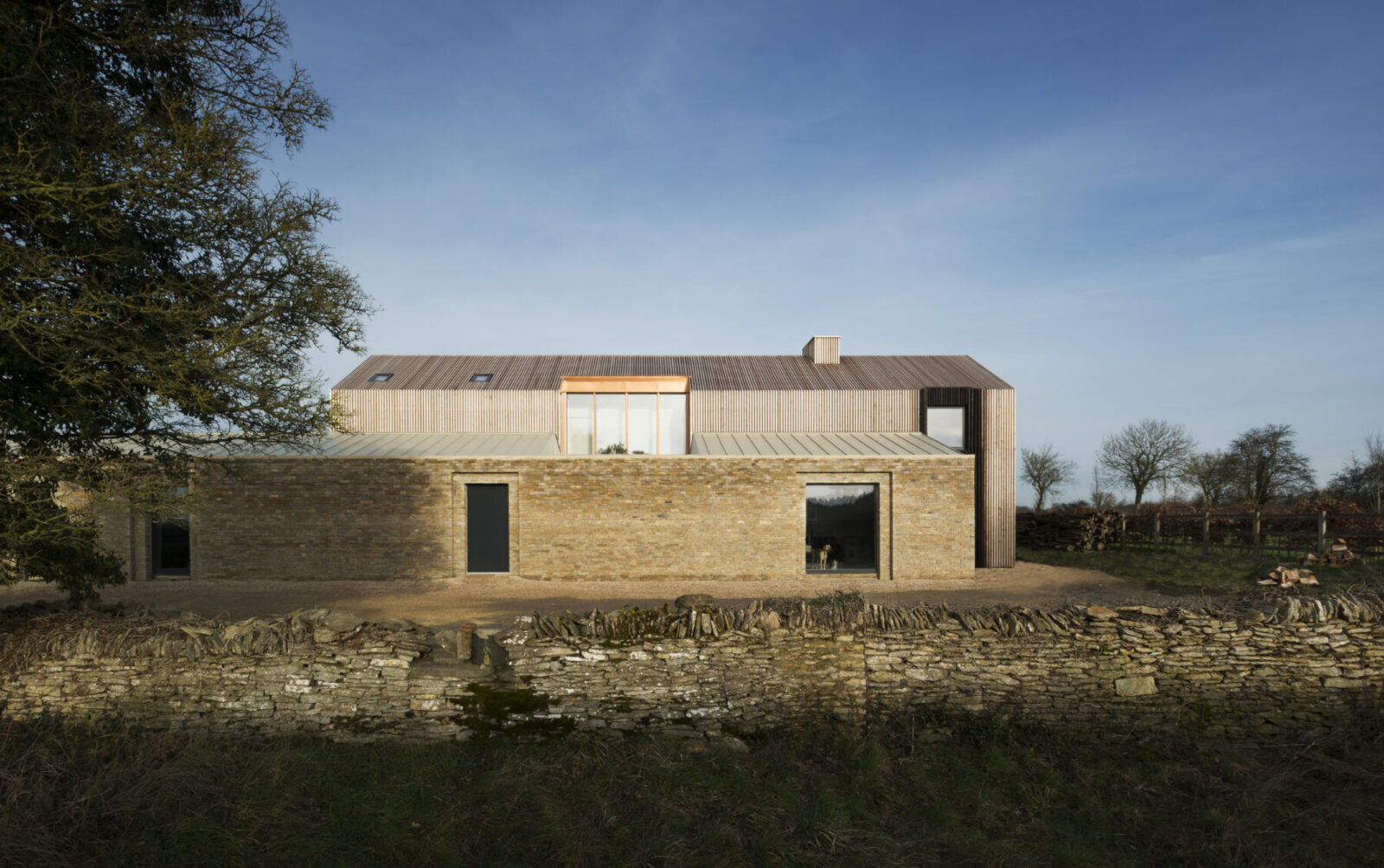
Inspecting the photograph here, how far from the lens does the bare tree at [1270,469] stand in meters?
29.9

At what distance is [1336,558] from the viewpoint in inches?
654

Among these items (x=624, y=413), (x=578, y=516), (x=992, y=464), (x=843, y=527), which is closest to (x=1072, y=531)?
(x=992, y=464)

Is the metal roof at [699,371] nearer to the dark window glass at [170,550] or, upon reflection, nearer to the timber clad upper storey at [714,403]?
the timber clad upper storey at [714,403]

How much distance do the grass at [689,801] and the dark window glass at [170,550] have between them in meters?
10.4

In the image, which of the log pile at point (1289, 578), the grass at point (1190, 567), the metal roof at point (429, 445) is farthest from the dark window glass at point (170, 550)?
the log pile at point (1289, 578)

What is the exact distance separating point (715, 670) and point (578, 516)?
9.06 meters

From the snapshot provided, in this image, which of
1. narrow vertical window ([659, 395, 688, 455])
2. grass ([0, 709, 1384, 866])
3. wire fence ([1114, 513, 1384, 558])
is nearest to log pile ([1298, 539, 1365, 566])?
wire fence ([1114, 513, 1384, 558])

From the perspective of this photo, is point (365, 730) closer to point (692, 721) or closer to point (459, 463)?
point (692, 721)

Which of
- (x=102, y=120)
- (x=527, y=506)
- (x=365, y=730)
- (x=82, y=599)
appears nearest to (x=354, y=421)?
(x=527, y=506)

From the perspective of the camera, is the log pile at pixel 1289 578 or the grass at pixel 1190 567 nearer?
the log pile at pixel 1289 578

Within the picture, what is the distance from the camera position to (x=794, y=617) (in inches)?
270

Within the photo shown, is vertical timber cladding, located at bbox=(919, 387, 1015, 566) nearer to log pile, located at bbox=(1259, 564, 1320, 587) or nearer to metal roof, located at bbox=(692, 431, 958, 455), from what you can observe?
metal roof, located at bbox=(692, 431, 958, 455)

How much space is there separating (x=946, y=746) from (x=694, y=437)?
13.3 metres

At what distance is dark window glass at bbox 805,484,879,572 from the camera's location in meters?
15.7
